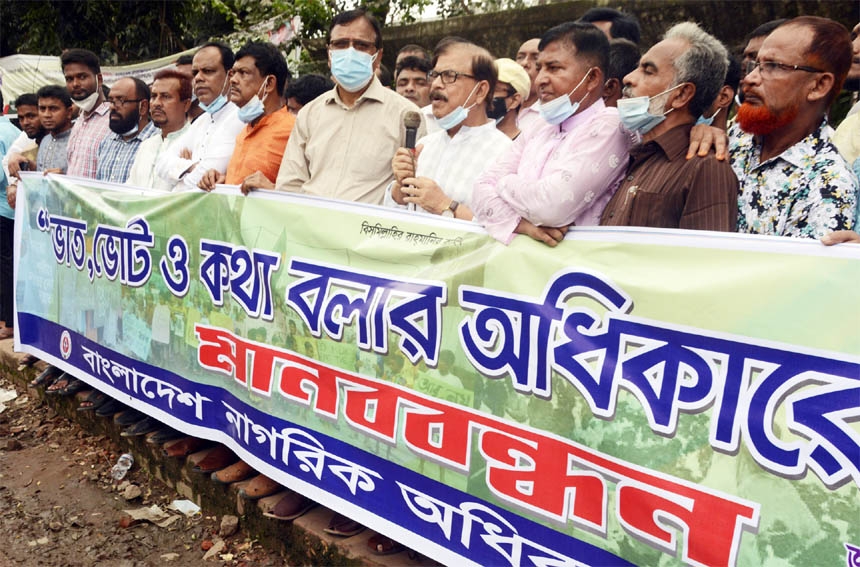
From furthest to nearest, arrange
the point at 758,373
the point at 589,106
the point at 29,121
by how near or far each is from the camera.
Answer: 1. the point at 29,121
2. the point at 589,106
3. the point at 758,373

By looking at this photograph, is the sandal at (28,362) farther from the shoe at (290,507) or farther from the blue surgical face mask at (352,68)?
the blue surgical face mask at (352,68)

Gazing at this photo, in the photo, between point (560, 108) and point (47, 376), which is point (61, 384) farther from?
point (560, 108)

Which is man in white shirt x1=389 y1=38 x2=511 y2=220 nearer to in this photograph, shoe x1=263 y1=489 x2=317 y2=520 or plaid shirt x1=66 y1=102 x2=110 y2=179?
shoe x1=263 y1=489 x2=317 y2=520

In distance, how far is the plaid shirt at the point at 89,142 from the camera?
5.40 meters

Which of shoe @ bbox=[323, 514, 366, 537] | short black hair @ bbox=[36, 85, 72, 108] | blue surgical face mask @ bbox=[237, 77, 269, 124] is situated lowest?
shoe @ bbox=[323, 514, 366, 537]

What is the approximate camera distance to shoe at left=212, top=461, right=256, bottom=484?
349cm

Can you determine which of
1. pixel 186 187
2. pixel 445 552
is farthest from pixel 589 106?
pixel 186 187

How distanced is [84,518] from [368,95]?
244 cm

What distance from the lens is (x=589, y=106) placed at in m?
2.62

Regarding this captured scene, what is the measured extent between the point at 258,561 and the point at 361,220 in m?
1.56

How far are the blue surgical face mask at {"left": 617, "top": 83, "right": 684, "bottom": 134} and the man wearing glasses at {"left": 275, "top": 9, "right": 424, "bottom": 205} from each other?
50.5 inches

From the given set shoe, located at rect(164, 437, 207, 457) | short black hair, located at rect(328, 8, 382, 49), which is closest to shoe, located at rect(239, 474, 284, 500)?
shoe, located at rect(164, 437, 207, 457)

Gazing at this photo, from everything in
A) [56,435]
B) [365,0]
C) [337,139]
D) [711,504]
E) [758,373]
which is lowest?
[56,435]

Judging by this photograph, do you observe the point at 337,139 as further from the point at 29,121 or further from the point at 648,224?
the point at 29,121
